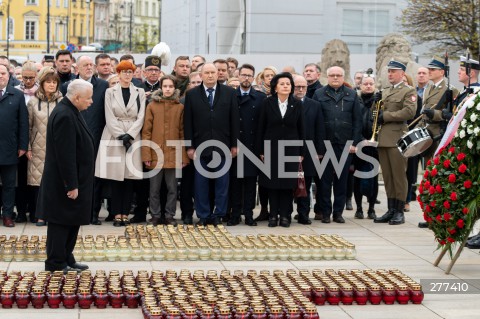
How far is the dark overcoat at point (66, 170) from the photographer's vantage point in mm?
10469

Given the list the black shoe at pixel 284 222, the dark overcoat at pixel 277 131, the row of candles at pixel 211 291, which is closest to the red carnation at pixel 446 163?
the row of candles at pixel 211 291

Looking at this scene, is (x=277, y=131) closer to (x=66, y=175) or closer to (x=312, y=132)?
(x=312, y=132)

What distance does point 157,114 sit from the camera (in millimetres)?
14438

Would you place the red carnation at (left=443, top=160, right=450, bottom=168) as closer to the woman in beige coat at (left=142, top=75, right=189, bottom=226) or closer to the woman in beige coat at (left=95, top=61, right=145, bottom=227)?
the woman in beige coat at (left=142, top=75, right=189, bottom=226)

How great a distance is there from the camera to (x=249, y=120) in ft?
49.2

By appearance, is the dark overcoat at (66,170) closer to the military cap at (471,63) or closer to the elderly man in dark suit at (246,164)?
the elderly man in dark suit at (246,164)

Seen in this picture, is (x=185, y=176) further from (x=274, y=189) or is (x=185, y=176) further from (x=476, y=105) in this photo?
(x=476, y=105)

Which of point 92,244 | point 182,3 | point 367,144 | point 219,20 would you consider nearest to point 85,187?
point 92,244

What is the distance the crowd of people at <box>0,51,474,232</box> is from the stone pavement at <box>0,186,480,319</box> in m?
0.40

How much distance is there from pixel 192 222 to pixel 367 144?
2738 mm

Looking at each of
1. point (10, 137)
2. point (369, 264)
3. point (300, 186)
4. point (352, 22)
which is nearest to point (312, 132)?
point (300, 186)

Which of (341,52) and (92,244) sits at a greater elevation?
(341,52)

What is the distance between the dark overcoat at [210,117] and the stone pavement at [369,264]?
1.28m

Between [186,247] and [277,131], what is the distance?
10.4 feet
